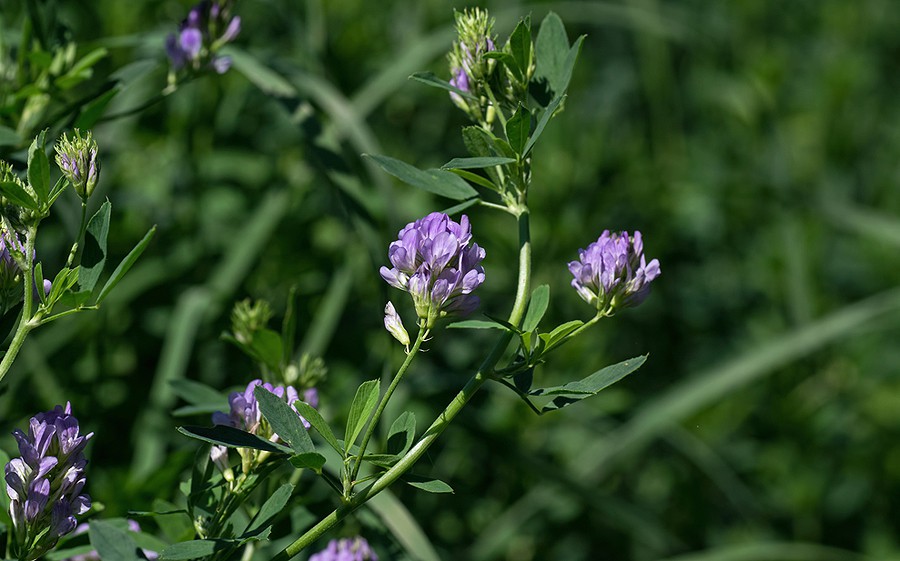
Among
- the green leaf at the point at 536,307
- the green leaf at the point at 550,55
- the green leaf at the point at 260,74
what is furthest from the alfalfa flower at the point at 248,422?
the green leaf at the point at 260,74

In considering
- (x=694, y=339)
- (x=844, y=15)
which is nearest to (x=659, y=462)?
(x=694, y=339)

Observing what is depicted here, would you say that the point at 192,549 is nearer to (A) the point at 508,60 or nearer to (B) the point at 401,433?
(B) the point at 401,433

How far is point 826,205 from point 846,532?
598mm

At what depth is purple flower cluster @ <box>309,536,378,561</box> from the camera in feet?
2.47

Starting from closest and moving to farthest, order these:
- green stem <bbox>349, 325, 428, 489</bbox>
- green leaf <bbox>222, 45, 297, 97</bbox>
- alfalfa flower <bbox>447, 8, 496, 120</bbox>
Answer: green stem <bbox>349, 325, 428, 489</bbox> < alfalfa flower <bbox>447, 8, 496, 120</bbox> < green leaf <bbox>222, 45, 297, 97</bbox>

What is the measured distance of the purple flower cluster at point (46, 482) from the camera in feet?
1.76

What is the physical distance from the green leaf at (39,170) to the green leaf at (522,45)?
0.86 feet

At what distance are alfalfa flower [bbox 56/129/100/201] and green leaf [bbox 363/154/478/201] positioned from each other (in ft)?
0.52

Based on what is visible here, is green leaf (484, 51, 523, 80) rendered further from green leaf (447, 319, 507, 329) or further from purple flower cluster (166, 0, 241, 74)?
purple flower cluster (166, 0, 241, 74)

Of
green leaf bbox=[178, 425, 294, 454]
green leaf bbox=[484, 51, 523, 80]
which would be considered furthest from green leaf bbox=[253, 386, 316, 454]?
green leaf bbox=[484, 51, 523, 80]

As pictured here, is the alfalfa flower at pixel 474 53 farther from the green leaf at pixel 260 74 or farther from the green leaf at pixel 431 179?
the green leaf at pixel 260 74

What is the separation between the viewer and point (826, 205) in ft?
5.27

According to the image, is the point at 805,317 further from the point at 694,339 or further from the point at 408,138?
the point at 408,138

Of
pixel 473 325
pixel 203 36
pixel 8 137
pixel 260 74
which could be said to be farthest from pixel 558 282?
pixel 473 325
